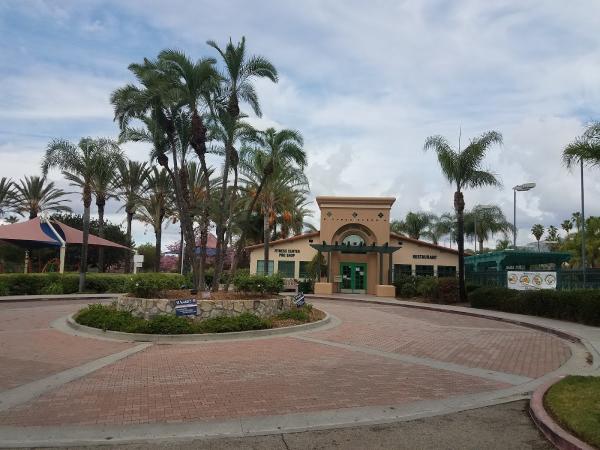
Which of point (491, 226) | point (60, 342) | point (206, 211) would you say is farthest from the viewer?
point (491, 226)

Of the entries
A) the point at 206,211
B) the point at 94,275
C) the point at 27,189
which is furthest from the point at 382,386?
the point at 27,189

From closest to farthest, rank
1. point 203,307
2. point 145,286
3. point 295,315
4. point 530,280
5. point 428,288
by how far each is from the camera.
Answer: point 203,307
point 145,286
point 295,315
point 530,280
point 428,288

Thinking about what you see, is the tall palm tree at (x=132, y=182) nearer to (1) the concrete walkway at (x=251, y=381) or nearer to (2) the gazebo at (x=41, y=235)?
(2) the gazebo at (x=41, y=235)

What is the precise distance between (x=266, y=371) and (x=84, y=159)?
2636 cm

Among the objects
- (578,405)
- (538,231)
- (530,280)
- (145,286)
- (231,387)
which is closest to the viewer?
(578,405)

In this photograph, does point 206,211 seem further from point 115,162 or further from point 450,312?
point 115,162

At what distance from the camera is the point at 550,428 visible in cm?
574

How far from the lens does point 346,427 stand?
607 cm

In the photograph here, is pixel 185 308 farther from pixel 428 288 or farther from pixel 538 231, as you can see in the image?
pixel 538 231

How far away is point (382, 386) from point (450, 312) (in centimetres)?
1616

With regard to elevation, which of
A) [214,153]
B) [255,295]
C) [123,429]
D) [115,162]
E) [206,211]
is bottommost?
[123,429]

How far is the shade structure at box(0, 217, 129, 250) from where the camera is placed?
113ft

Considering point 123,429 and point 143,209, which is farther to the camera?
point 143,209

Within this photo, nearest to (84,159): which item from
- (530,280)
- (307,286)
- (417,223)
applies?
(307,286)
